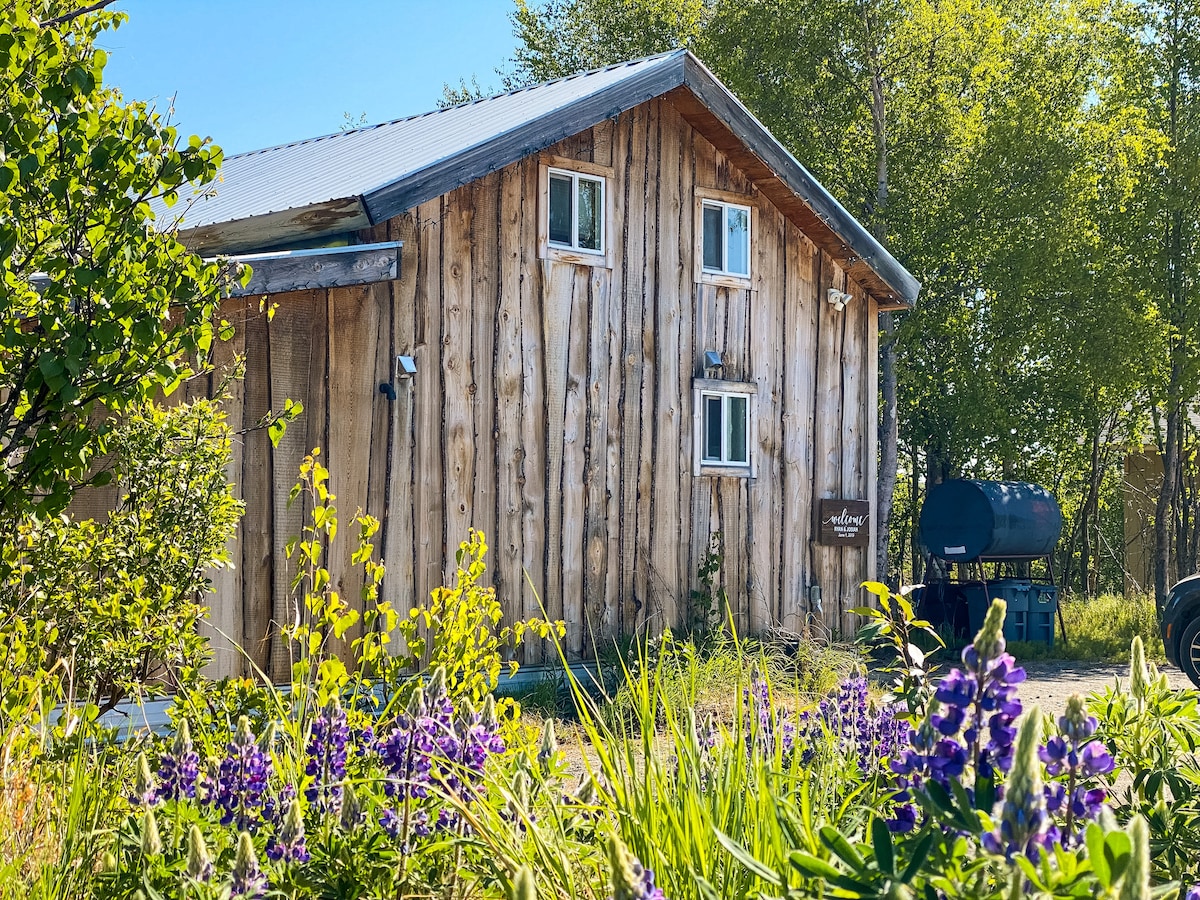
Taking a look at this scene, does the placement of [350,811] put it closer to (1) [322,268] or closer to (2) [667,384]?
(1) [322,268]

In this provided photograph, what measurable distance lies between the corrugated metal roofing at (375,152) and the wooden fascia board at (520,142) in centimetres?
5

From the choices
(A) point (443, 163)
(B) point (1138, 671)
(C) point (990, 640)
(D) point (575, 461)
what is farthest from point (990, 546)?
(C) point (990, 640)

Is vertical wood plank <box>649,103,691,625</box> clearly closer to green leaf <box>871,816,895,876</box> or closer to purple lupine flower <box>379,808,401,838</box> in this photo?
purple lupine flower <box>379,808,401,838</box>

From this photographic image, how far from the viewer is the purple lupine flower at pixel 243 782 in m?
Result: 3.45

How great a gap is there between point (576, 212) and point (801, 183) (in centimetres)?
244

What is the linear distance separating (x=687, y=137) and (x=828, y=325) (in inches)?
97.3

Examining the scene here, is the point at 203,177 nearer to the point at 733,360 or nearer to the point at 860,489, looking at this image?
the point at 733,360

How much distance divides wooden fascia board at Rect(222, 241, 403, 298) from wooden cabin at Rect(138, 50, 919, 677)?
0.02 m

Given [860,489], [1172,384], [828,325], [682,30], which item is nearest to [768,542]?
[860,489]

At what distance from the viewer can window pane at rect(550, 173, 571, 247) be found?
11383mm

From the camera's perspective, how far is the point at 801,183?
41.2ft

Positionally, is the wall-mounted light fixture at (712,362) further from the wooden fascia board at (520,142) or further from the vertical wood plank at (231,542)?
the vertical wood plank at (231,542)

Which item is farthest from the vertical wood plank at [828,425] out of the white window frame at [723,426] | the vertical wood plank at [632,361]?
the vertical wood plank at [632,361]

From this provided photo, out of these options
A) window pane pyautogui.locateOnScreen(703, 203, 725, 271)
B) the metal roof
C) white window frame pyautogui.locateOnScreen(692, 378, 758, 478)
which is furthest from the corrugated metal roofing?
white window frame pyautogui.locateOnScreen(692, 378, 758, 478)
